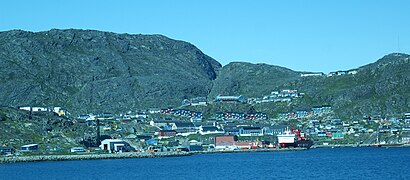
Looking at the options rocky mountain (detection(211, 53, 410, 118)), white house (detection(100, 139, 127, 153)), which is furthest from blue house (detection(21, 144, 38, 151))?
rocky mountain (detection(211, 53, 410, 118))

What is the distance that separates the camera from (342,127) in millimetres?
154375

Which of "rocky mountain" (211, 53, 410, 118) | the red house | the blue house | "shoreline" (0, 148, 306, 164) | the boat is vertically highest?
"rocky mountain" (211, 53, 410, 118)

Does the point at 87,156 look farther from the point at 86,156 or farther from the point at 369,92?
the point at 369,92

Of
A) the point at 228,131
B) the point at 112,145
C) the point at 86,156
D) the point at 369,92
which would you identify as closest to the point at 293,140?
the point at 228,131

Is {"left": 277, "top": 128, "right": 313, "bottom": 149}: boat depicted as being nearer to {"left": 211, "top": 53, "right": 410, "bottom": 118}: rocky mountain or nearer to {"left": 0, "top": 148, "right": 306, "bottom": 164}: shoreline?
{"left": 0, "top": 148, "right": 306, "bottom": 164}: shoreline

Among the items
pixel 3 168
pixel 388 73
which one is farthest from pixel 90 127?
pixel 388 73

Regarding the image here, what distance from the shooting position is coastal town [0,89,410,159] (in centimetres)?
13175

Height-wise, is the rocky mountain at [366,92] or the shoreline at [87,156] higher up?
the rocky mountain at [366,92]

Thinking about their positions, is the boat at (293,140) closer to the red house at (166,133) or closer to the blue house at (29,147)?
the red house at (166,133)

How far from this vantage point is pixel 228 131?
488 feet

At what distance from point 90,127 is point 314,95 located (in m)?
69.7

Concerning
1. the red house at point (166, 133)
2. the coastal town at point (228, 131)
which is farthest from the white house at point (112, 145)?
the red house at point (166, 133)

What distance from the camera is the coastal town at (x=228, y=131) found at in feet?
432

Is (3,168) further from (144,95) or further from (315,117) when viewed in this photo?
(144,95)
